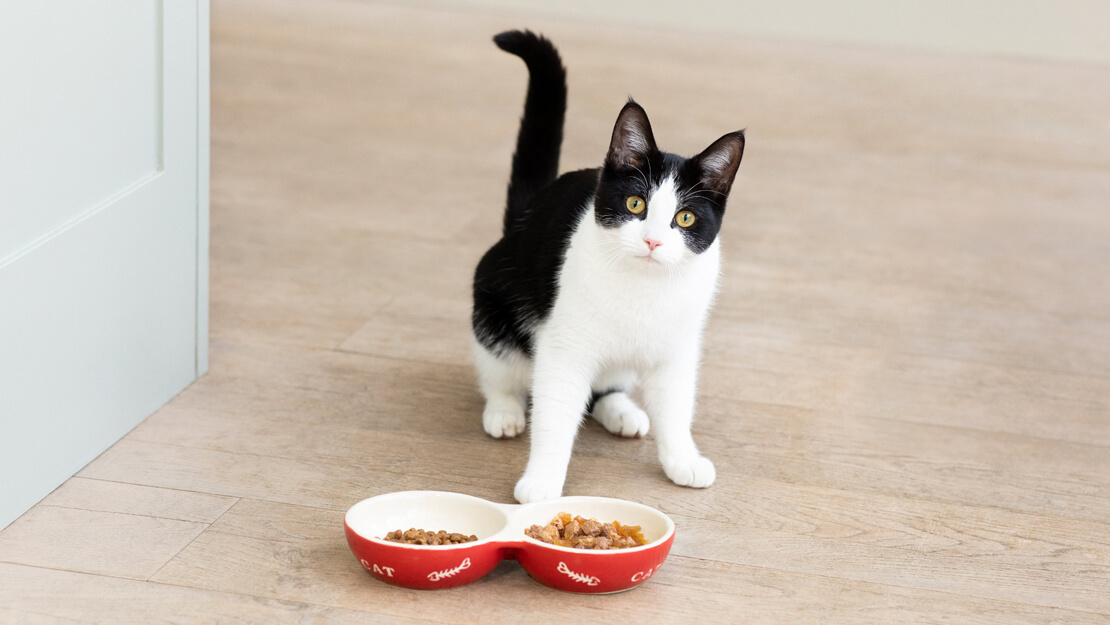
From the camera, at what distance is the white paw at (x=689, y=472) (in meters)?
1.48

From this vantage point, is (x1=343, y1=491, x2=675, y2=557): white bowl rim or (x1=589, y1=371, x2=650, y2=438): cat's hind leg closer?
(x1=343, y1=491, x2=675, y2=557): white bowl rim

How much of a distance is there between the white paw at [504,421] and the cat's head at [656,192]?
40 cm

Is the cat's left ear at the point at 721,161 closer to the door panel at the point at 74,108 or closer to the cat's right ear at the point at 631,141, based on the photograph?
the cat's right ear at the point at 631,141

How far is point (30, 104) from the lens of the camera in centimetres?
120

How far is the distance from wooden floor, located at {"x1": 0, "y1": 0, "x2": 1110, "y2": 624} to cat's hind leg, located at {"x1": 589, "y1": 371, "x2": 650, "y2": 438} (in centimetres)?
3

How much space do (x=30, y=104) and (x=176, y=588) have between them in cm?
58

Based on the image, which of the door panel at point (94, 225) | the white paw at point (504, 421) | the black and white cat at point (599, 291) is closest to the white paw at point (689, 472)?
the black and white cat at point (599, 291)

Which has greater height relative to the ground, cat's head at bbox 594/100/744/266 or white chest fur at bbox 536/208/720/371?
cat's head at bbox 594/100/744/266

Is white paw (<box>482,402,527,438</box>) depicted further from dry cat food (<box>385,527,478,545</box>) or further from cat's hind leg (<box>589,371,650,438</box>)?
dry cat food (<box>385,527,478,545</box>)

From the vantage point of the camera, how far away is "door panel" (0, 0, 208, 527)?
1.22 meters

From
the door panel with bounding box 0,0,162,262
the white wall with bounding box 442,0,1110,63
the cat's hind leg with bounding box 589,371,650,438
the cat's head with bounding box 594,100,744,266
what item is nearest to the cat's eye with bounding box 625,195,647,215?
the cat's head with bounding box 594,100,744,266

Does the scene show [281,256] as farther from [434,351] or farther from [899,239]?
[899,239]

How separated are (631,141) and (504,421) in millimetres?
510

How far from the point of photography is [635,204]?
4.26ft
